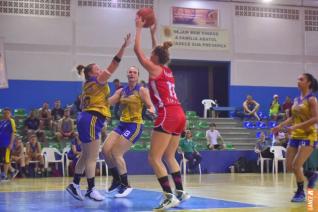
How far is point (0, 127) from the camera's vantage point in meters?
14.1

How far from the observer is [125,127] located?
8695mm

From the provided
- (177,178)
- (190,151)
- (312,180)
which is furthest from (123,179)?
(190,151)

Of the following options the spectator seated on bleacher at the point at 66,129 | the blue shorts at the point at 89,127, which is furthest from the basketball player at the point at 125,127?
the spectator seated on bleacher at the point at 66,129

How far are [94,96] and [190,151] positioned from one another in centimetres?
1115

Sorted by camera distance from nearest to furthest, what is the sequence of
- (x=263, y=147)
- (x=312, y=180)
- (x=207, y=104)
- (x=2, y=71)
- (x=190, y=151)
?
(x=312, y=180)
(x=190, y=151)
(x=263, y=147)
(x=2, y=71)
(x=207, y=104)

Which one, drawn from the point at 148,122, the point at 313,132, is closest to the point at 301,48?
the point at 148,122

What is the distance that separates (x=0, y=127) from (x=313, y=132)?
8705 millimetres

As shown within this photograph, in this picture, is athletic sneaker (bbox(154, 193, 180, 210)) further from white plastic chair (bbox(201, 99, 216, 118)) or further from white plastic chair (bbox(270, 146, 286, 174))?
white plastic chair (bbox(201, 99, 216, 118))

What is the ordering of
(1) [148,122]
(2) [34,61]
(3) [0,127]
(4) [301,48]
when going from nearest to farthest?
(3) [0,127] < (1) [148,122] < (2) [34,61] < (4) [301,48]

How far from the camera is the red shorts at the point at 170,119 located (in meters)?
6.92

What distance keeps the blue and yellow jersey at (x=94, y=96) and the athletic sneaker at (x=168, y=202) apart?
1686 millimetres

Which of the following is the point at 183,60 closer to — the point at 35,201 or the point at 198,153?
the point at 198,153

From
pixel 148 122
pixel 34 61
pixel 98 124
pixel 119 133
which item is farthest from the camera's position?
pixel 34 61

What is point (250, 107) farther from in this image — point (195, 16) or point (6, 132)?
point (6, 132)
